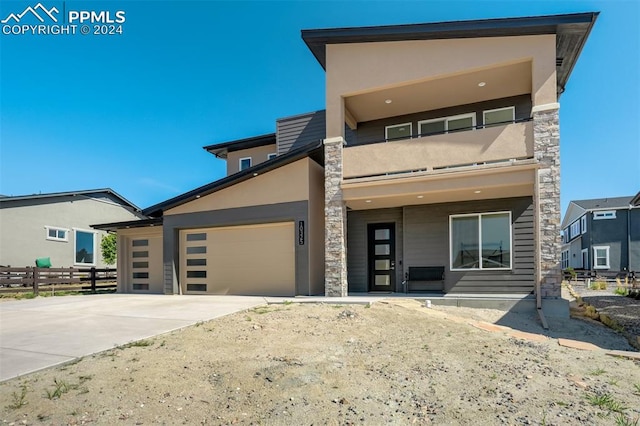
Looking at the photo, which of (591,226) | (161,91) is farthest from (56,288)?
(591,226)

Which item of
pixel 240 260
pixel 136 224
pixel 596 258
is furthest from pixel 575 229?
pixel 136 224

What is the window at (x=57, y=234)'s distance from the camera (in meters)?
19.5

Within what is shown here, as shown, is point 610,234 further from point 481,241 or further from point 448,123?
point 448,123

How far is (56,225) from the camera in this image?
A: 65.1 ft

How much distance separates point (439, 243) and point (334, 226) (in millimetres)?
3340

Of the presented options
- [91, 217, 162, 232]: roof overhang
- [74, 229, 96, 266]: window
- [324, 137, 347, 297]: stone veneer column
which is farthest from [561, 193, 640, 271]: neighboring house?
[74, 229, 96, 266]: window

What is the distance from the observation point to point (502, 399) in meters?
3.83

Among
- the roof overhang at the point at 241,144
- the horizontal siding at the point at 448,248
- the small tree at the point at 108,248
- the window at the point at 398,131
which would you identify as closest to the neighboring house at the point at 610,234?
the horizontal siding at the point at 448,248

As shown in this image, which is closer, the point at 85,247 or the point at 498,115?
the point at 498,115

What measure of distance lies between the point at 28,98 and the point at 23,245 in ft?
24.7

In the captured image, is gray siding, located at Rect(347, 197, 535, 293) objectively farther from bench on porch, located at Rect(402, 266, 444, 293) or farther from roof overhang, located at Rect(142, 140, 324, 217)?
roof overhang, located at Rect(142, 140, 324, 217)

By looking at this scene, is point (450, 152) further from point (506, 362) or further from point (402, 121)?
point (506, 362)

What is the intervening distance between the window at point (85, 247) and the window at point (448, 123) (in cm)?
1986

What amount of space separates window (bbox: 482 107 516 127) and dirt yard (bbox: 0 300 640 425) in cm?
682
